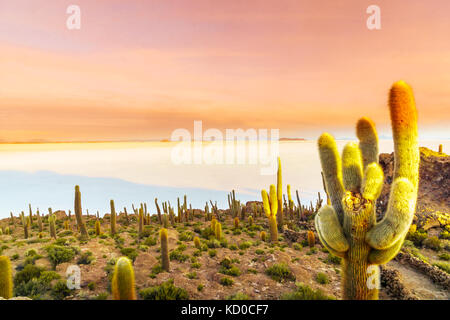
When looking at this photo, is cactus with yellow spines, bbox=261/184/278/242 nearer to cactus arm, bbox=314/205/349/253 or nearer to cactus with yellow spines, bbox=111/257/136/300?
cactus arm, bbox=314/205/349/253

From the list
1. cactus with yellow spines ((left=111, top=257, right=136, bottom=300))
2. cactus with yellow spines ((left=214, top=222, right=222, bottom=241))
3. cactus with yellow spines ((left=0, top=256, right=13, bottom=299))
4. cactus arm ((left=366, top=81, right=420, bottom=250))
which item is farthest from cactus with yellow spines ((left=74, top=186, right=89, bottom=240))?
cactus arm ((left=366, top=81, right=420, bottom=250))

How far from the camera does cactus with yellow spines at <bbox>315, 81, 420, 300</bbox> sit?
5164mm

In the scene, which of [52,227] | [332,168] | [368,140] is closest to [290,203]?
[368,140]

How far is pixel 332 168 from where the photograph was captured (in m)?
6.87

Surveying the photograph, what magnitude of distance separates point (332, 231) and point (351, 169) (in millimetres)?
1727

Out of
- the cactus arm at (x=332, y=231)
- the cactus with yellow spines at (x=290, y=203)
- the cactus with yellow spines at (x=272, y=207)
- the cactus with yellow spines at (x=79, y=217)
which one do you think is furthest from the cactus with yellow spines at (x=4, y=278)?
the cactus with yellow spines at (x=290, y=203)

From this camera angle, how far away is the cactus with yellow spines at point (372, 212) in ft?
16.9

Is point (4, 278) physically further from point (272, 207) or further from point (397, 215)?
point (272, 207)

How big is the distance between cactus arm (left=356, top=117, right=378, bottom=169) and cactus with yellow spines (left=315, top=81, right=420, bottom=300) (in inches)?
42.8

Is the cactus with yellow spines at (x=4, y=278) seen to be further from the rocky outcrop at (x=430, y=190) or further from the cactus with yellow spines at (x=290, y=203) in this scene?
the cactus with yellow spines at (x=290, y=203)

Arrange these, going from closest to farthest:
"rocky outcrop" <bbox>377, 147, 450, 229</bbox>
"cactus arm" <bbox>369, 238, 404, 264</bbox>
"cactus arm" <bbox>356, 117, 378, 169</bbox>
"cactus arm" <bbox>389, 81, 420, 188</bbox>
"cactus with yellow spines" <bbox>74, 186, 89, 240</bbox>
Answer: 1. "cactus arm" <bbox>389, 81, 420, 188</bbox>
2. "cactus arm" <bbox>369, 238, 404, 264</bbox>
3. "cactus arm" <bbox>356, 117, 378, 169</bbox>
4. "cactus with yellow spines" <bbox>74, 186, 89, 240</bbox>
5. "rocky outcrop" <bbox>377, 147, 450, 229</bbox>

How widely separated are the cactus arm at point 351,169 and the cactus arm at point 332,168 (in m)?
0.46

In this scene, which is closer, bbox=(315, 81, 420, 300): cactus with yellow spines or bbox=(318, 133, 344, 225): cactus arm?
bbox=(315, 81, 420, 300): cactus with yellow spines
